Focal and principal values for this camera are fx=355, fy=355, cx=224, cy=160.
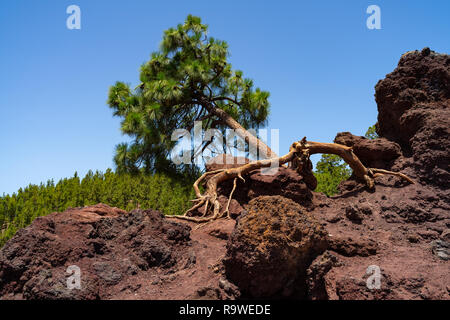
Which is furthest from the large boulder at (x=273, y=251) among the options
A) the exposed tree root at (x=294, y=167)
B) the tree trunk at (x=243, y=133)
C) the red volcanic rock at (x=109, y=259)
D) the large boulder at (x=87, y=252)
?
the tree trunk at (x=243, y=133)

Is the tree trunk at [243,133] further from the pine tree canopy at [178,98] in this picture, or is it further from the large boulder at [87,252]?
the large boulder at [87,252]

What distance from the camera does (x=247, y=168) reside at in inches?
275

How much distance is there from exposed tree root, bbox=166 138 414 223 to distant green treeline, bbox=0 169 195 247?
190cm

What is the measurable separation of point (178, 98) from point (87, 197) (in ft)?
16.9

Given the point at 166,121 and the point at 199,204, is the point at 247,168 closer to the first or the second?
the point at 199,204

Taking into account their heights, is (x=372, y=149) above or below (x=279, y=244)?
above

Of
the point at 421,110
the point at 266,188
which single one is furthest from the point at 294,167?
the point at 421,110

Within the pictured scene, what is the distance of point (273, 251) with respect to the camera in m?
3.22

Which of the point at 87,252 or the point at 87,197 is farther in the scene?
the point at 87,197

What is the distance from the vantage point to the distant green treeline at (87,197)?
6.50 m

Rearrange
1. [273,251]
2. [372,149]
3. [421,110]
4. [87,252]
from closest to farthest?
[273,251] → [87,252] → [421,110] → [372,149]

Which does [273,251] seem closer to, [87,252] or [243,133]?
[87,252]

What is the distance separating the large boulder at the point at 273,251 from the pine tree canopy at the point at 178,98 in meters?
8.33
